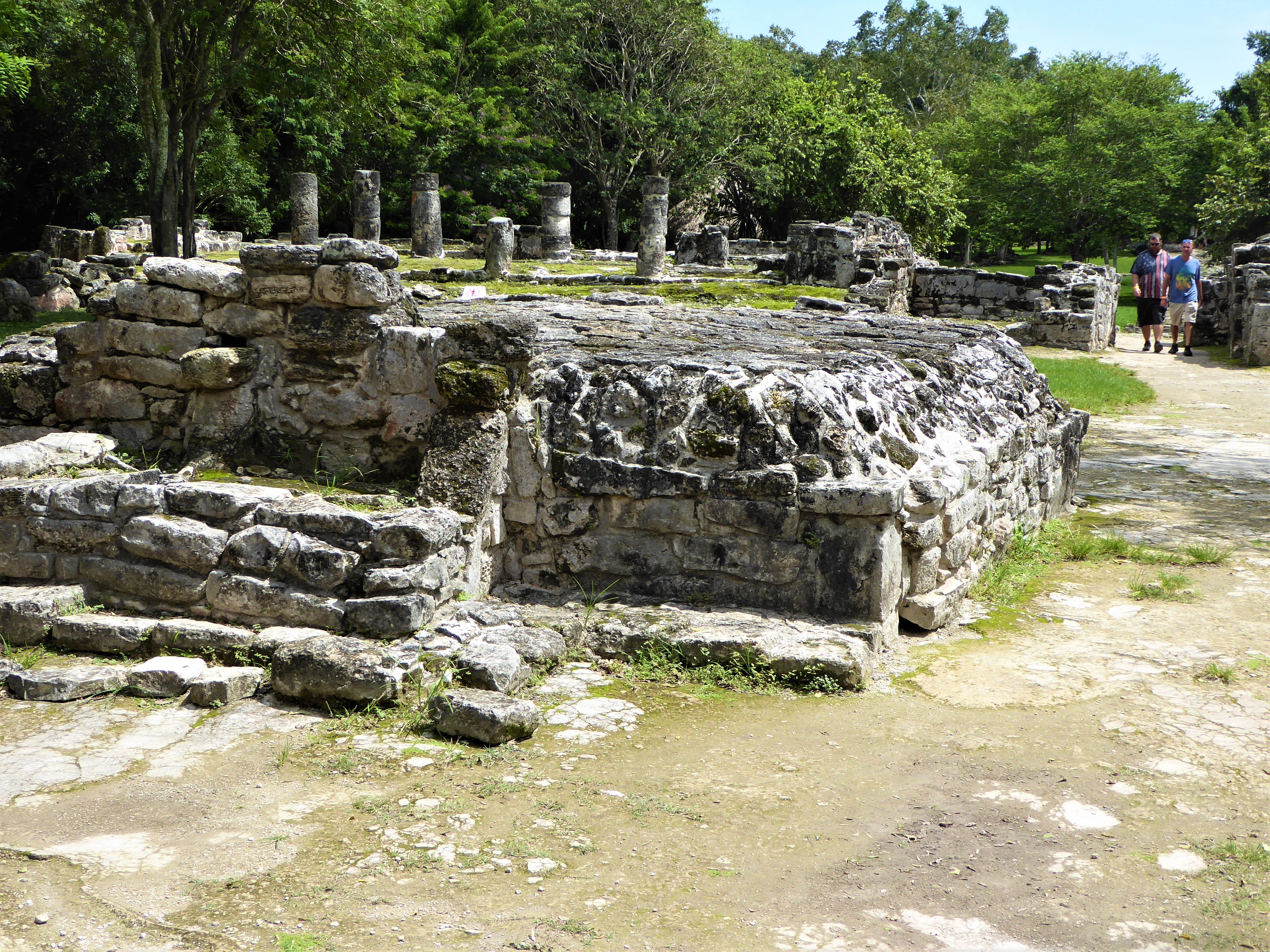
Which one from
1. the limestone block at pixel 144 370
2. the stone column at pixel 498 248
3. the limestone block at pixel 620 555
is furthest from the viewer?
the stone column at pixel 498 248

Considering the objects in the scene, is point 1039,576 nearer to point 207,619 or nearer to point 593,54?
point 207,619

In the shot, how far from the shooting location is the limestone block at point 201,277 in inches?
220

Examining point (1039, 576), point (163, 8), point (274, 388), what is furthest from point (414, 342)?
point (163, 8)

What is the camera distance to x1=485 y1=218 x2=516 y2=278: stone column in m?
19.4

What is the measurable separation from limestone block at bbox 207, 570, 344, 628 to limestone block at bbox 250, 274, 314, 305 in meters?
1.57

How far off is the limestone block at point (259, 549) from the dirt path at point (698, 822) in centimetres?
73

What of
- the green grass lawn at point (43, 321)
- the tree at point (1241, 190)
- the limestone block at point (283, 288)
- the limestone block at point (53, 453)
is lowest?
the limestone block at point (53, 453)

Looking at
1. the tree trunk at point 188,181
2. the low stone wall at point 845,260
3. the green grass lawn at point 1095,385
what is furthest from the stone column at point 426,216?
the green grass lawn at point 1095,385

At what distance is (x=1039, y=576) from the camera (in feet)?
20.6

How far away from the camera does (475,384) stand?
5.25 metres

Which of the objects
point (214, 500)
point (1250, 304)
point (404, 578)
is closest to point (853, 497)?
point (404, 578)

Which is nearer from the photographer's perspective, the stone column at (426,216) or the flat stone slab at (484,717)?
the flat stone slab at (484,717)

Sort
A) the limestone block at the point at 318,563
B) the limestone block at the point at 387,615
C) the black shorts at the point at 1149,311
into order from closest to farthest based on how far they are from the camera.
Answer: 1. the limestone block at the point at 387,615
2. the limestone block at the point at 318,563
3. the black shorts at the point at 1149,311

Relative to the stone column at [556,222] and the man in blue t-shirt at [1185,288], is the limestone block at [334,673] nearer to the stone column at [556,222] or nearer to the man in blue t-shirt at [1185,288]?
the man in blue t-shirt at [1185,288]
